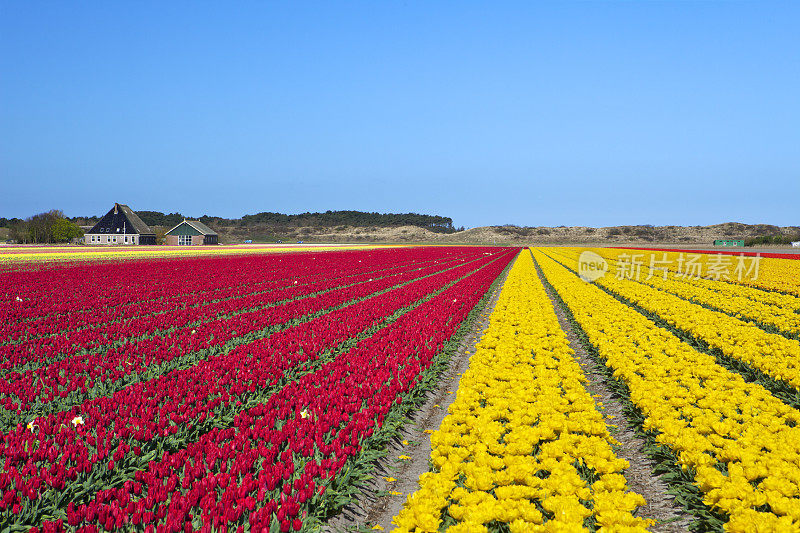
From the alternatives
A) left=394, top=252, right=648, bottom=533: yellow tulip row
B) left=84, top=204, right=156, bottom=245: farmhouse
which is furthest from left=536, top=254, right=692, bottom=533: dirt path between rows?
left=84, top=204, right=156, bottom=245: farmhouse

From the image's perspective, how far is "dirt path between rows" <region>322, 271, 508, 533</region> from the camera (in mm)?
4105

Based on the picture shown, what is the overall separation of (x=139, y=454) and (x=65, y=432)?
2.99ft

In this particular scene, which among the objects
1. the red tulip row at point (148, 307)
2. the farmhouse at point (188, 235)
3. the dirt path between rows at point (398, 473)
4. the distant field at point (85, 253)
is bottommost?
the dirt path between rows at point (398, 473)

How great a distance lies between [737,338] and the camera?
9.73 metres

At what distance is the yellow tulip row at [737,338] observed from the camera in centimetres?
759

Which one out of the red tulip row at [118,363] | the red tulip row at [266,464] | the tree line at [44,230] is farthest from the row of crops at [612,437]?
the tree line at [44,230]

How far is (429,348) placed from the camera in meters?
9.17

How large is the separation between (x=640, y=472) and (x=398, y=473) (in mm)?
2664

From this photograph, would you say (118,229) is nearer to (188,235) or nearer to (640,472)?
(188,235)

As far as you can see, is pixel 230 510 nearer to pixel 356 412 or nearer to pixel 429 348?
pixel 356 412

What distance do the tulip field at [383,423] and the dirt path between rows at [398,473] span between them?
84mm

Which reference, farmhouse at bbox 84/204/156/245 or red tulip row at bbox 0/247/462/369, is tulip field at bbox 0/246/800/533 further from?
farmhouse at bbox 84/204/156/245

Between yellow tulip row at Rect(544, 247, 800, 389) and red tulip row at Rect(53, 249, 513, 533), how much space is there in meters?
5.94

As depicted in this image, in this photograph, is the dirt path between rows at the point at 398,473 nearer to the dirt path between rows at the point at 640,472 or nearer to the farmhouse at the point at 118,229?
the dirt path between rows at the point at 640,472
